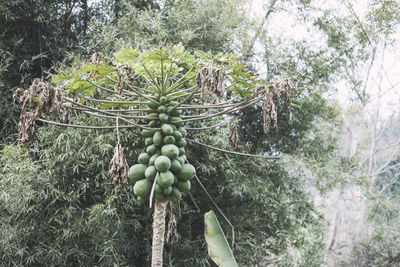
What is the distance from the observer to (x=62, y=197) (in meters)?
3.31

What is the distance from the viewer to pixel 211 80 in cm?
165

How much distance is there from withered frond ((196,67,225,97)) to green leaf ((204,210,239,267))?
79 cm

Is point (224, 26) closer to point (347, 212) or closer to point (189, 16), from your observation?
point (189, 16)

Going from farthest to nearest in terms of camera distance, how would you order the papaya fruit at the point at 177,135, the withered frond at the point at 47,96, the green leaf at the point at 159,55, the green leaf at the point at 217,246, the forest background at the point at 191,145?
the forest background at the point at 191,145
the green leaf at the point at 217,246
the papaya fruit at the point at 177,135
the green leaf at the point at 159,55
the withered frond at the point at 47,96

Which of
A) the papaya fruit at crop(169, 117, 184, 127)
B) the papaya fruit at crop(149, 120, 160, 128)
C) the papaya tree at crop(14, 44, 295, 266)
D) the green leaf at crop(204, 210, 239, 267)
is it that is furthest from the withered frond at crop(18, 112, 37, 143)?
the green leaf at crop(204, 210, 239, 267)

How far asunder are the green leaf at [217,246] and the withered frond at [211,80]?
→ 31.1 inches

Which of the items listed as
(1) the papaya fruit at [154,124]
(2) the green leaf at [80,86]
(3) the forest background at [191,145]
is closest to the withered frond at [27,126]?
(2) the green leaf at [80,86]

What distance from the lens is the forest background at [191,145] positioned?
320 centimetres

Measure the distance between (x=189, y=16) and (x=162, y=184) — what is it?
3.13 meters

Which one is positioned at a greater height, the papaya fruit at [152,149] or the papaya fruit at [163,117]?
the papaya fruit at [163,117]

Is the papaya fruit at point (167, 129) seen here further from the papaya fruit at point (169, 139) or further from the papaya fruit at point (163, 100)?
the papaya fruit at point (163, 100)

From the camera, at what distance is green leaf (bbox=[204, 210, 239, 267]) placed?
1.91m

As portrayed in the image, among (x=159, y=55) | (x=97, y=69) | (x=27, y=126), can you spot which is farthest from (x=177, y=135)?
(x=27, y=126)

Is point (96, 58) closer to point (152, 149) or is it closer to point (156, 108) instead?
point (156, 108)
